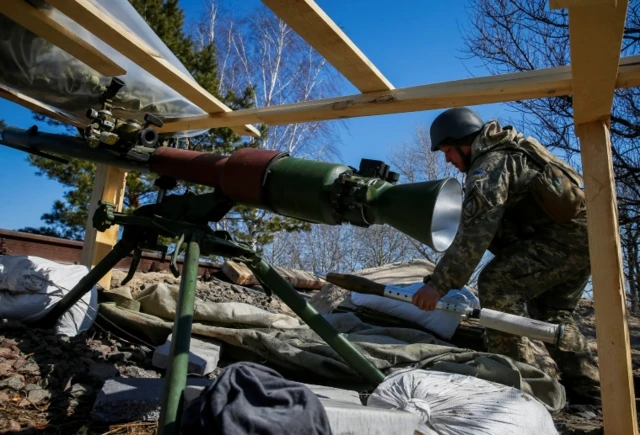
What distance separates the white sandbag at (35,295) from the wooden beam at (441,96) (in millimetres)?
1579

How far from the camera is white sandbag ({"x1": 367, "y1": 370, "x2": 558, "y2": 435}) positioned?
173 centimetres

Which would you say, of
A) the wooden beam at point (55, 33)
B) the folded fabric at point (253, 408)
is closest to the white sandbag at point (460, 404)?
the folded fabric at point (253, 408)

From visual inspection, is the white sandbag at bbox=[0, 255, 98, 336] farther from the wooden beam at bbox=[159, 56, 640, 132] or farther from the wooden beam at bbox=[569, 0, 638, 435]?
the wooden beam at bbox=[569, 0, 638, 435]

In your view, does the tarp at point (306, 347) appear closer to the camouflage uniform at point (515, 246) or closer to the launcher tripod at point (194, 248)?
the launcher tripod at point (194, 248)

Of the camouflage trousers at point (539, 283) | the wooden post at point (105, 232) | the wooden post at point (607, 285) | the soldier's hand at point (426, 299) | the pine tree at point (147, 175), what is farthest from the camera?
the pine tree at point (147, 175)

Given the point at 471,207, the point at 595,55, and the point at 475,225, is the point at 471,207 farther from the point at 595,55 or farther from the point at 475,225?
the point at 595,55

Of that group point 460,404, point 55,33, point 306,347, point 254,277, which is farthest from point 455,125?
point 254,277

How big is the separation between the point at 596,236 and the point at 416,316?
7.12 ft

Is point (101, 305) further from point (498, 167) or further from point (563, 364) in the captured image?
point (563, 364)

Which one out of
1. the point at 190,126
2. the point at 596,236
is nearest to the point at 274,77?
the point at 190,126

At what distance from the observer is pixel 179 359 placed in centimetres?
160

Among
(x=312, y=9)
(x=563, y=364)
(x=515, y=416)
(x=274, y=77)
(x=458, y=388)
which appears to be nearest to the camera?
(x=515, y=416)

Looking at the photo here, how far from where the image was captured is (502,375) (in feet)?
7.57

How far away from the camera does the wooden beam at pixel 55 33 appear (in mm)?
2512
